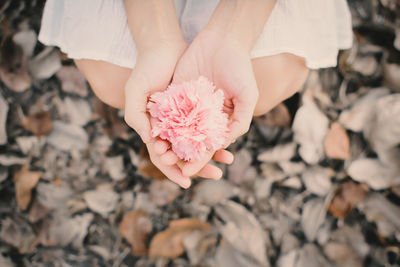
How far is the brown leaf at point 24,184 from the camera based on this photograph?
2.93ft

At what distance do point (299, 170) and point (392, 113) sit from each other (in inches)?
10.9

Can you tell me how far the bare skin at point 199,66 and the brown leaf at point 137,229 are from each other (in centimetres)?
35

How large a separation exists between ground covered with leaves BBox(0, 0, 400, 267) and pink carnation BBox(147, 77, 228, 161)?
1.43ft

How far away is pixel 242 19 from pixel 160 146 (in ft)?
0.99

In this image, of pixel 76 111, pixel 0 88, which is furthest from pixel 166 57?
pixel 0 88

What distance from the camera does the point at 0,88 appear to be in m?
0.91

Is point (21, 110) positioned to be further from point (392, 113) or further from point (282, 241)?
point (392, 113)

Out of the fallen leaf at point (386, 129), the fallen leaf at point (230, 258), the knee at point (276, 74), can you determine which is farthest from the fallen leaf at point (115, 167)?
the fallen leaf at point (386, 129)

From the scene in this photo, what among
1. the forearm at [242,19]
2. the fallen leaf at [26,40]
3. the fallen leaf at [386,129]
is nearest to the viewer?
the forearm at [242,19]

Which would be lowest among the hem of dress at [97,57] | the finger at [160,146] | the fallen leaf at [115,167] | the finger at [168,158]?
the fallen leaf at [115,167]

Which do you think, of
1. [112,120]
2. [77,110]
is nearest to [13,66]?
[77,110]

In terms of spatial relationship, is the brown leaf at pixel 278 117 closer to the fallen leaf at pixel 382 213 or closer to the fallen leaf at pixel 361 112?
the fallen leaf at pixel 361 112

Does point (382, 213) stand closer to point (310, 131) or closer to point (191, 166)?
point (310, 131)

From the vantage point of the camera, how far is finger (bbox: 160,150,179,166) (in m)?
0.54
